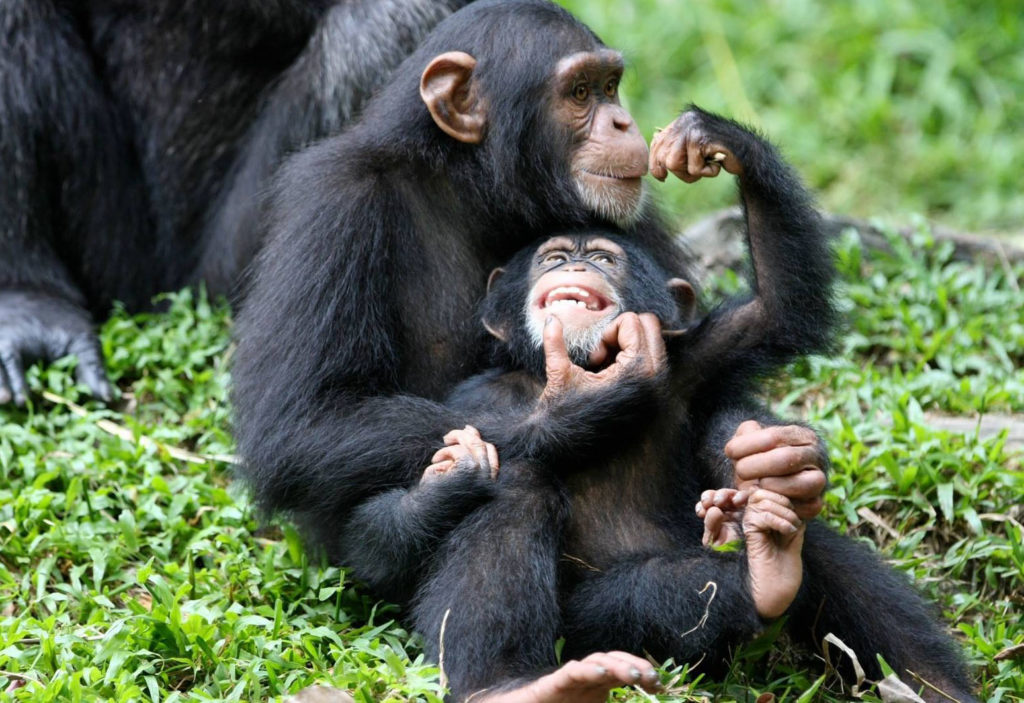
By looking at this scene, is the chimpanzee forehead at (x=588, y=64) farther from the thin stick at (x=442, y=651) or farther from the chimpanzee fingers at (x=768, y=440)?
the thin stick at (x=442, y=651)

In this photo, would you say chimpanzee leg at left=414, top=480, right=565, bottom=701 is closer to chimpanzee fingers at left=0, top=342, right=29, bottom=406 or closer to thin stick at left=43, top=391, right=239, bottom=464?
thin stick at left=43, top=391, right=239, bottom=464

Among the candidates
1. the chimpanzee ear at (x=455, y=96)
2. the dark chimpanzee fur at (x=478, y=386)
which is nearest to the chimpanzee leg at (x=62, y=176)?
the dark chimpanzee fur at (x=478, y=386)

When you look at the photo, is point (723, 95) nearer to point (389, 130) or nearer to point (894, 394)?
point (894, 394)

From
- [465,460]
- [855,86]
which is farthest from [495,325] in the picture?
[855,86]

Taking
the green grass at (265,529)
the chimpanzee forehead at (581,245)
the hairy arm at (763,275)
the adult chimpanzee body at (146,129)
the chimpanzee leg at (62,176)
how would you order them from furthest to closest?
the chimpanzee leg at (62,176)
the adult chimpanzee body at (146,129)
the chimpanzee forehead at (581,245)
the hairy arm at (763,275)
the green grass at (265,529)

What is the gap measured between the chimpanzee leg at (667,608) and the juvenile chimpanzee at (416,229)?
0.51 meters

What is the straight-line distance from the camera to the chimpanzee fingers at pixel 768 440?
149 inches

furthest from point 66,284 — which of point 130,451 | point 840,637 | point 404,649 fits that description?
point 840,637

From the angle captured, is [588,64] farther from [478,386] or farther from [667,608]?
[667,608]

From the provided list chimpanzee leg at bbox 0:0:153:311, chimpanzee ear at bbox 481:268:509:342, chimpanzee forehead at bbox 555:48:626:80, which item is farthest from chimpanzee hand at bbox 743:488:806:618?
chimpanzee leg at bbox 0:0:153:311

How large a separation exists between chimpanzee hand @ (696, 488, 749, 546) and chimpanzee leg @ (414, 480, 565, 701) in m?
0.41

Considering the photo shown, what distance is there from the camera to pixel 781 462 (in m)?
3.73

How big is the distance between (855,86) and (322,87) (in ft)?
15.9

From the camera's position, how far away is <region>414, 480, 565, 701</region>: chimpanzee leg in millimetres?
3648
